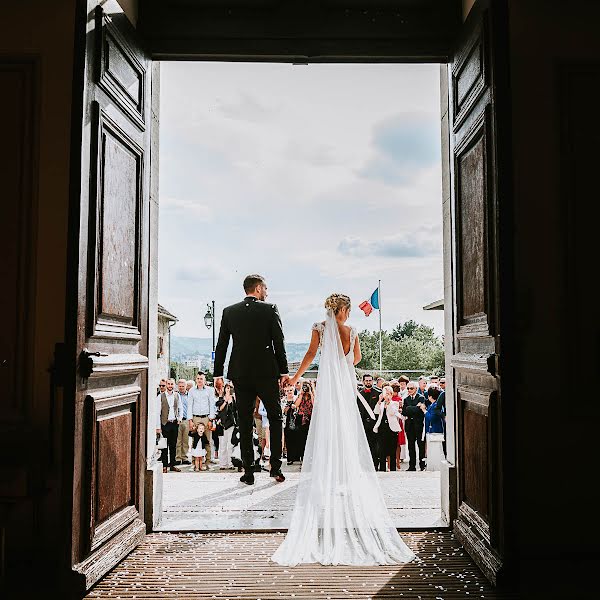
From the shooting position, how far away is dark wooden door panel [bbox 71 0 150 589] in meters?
3.09

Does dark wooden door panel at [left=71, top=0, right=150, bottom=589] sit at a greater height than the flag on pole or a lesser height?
lesser

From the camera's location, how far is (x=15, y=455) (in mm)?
3586

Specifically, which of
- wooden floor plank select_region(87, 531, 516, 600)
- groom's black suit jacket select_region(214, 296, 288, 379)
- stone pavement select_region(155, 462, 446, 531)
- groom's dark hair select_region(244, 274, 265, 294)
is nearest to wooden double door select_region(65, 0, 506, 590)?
wooden floor plank select_region(87, 531, 516, 600)

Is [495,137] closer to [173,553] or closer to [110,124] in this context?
[110,124]

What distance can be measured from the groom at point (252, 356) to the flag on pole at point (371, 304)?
1695cm

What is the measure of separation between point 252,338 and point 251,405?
614 millimetres

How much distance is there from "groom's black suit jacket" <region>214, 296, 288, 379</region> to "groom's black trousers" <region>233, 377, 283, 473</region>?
0.24 feet

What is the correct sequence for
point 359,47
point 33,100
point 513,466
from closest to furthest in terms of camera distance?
point 513,466
point 33,100
point 359,47

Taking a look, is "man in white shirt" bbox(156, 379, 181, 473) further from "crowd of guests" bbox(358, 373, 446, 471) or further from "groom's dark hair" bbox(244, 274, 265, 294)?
"groom's dark hair" bbox(244, 274, 265, 294)

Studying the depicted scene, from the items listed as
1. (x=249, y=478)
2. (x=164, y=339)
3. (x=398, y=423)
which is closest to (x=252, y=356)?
(x=249, y=478)

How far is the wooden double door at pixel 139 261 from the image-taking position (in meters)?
3.10

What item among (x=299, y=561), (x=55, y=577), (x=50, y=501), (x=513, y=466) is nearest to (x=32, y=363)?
(x=50, y=501)

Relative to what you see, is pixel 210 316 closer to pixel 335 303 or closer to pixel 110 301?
pixel 335 303

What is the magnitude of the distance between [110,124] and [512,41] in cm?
241
